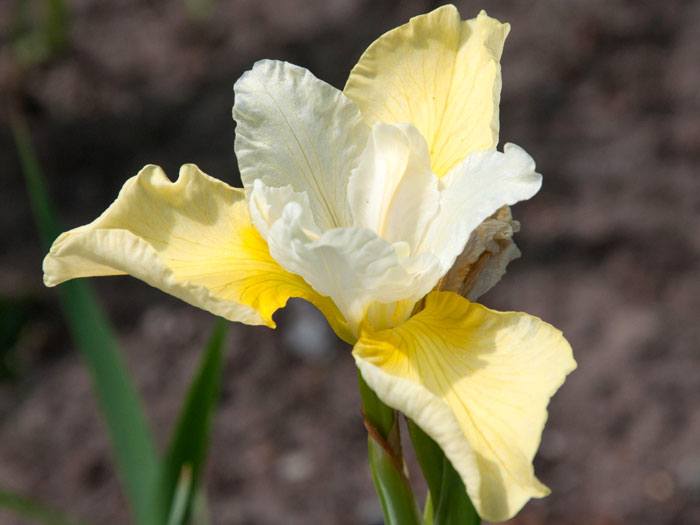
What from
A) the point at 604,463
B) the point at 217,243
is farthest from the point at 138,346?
the point at 217,243

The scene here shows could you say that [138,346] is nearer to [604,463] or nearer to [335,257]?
[604,463]

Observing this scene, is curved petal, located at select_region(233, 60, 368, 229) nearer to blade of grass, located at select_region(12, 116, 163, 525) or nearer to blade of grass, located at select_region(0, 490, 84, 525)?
blade of grass, located at select_region(12, 116, 163, 525)

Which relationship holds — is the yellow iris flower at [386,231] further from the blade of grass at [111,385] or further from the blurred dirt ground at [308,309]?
the blurred dirt ground at [308,309]

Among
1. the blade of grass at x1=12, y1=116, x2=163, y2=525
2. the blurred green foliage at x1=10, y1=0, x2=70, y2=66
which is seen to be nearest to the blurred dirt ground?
the blurred green foliage at x1=10, y1=0, x2=70, y2=66

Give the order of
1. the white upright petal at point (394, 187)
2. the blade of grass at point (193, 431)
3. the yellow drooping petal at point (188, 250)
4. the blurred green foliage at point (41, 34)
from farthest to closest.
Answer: the blurred green foliage at point (41, 34), the blade of grass at point (193, 431), the white upright petal at point (394, 187), the yellow drooping petal at point (188, 250)

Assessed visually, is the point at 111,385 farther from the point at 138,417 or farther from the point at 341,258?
the point at 341,258

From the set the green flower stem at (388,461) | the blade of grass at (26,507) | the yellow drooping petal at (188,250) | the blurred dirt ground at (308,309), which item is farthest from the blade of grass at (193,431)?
the blurred dirt ground at (308,309)
